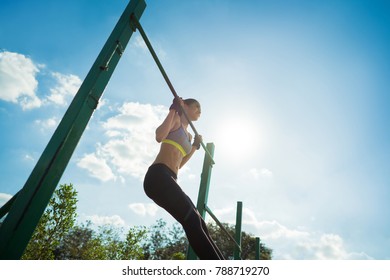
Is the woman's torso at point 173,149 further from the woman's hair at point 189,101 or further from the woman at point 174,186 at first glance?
the woman's hair at point 189,101

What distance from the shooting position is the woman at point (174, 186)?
1923 mm

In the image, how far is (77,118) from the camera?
4.67ft

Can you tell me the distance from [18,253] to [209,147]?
11.0ft

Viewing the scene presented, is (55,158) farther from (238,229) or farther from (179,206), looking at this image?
(238,229)

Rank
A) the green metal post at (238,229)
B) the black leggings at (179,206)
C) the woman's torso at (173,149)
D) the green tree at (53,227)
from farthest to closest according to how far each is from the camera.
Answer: the green tree at (53,227)
the green metal post at (238,229)
the woman's torso at (173,149)
the black leggings at (179,206)

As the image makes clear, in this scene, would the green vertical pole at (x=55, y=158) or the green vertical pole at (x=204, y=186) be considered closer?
the green vertical pole at (x=55, y=158)

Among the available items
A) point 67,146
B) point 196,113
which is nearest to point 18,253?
point 67,146

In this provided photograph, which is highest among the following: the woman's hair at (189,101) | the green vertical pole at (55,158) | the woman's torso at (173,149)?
→ the woman's hair at (189,101)

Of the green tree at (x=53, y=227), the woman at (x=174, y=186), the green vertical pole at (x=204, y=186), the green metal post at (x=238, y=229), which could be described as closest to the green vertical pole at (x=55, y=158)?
the woman at (x=174, y=186)

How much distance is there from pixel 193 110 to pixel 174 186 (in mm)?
1172

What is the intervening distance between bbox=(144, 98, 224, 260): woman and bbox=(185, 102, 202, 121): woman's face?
398 mm

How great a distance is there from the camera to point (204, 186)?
3787 mm

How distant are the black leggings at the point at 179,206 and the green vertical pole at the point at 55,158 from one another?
2.88ft

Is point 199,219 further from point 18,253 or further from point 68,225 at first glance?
point 68,225
